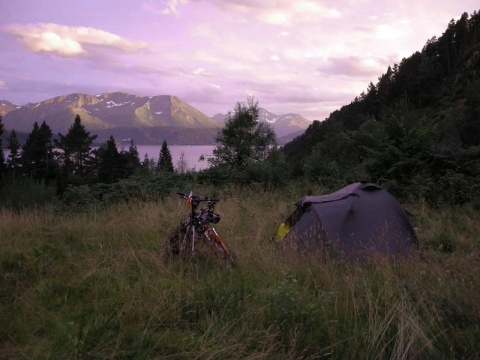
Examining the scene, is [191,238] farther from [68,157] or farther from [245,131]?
[68,157]

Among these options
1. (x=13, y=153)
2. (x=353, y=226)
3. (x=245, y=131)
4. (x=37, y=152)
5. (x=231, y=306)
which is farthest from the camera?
(x=13, y=153)

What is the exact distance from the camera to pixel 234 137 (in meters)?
30.5

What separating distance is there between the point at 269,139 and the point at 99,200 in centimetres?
2299

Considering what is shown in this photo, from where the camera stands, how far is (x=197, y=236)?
4.73 metres

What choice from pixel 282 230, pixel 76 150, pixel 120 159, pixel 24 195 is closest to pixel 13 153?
pixel 76 150

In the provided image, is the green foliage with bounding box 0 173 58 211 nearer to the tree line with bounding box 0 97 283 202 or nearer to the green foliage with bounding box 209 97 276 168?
the tree line with bounding box 0 97 283 202

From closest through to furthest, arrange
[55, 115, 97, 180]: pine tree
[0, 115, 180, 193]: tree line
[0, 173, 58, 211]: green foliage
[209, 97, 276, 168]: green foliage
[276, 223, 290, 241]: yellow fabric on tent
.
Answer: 1. [276, 223, 290, 241]: yellow fabric on tent
2. [0, 173, 58, 211]: green foliage
3. [209, 97, 276, 168]: green foliage
4. [0, 115, 180, 193]: tree line
5. [55, 115, 97, 180]: pine tree

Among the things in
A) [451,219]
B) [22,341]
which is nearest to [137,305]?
[22,341]

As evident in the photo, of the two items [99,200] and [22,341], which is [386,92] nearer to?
[99,200]

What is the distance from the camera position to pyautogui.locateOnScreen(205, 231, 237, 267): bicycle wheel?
445cm

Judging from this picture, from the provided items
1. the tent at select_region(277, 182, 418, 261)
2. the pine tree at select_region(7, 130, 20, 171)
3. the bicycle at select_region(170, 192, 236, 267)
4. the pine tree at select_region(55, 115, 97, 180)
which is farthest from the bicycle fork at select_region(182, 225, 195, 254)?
the pine tree at select_region(55, 115, 97, 180)

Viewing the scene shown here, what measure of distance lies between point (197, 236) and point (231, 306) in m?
1.60

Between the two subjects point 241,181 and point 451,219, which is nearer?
point 451,219

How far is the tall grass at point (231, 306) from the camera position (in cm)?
266
